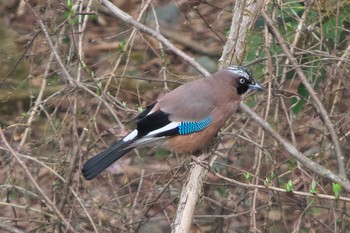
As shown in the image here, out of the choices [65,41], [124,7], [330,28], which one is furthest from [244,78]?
[124,7]

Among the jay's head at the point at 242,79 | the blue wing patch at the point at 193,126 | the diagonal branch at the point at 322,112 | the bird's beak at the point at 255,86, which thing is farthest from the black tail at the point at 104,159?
the diagonal branch at the point at 322,112

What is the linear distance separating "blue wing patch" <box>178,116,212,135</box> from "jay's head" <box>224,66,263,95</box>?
0.27m

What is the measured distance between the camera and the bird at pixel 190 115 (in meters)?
5.01

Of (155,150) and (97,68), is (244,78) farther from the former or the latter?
(97,68)

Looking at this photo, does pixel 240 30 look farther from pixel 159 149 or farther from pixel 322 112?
pixel 159 149

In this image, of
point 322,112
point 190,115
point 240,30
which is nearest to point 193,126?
point 190,115

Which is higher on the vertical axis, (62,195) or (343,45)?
(343,45)

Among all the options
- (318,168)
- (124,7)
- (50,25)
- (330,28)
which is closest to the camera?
(318,168)

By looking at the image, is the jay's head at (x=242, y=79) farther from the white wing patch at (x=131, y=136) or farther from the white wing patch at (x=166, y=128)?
the white wing patch at (x=131, y=136)

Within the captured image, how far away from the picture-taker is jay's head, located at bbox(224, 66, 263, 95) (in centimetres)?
502

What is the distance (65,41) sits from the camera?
7074 millimetres

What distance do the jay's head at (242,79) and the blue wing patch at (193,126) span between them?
0.87 ft

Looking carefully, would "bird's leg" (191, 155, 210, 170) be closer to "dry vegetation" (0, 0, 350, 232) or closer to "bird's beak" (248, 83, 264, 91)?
"dry vegetation" (0, 0, 350, 232)

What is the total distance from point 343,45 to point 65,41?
2.28 metres
